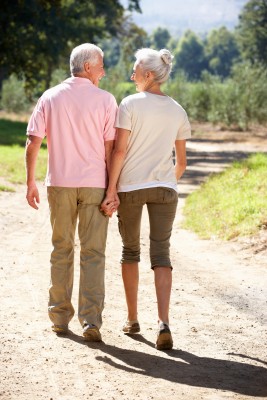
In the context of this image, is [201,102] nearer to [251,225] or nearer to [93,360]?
[251,225]

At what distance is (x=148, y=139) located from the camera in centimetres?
677

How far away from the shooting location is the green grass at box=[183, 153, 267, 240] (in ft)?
41.0

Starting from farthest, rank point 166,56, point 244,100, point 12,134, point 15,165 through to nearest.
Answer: point 244,100 < point 12,134 < point 15,165 < point 166,56

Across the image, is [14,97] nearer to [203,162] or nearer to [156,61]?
[203,162]

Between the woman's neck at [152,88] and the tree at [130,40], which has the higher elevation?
the woman's neck at [152,88]

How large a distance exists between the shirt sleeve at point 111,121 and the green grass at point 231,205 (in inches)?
212

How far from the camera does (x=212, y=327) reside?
24.4ft

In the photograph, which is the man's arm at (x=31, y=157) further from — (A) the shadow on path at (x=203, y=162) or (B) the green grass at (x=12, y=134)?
(B) the green grass at (x=12, y=134)

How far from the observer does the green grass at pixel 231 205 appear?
41.0 ft

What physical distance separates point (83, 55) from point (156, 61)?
0.49 metres

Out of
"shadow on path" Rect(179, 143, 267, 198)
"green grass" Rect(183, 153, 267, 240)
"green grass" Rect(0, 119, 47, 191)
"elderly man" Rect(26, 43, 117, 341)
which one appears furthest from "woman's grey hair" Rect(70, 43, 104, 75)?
"shadow on path" Rect(179, 143, 267, 198)

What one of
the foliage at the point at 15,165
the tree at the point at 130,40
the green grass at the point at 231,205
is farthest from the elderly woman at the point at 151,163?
the tree at the point at 130,40

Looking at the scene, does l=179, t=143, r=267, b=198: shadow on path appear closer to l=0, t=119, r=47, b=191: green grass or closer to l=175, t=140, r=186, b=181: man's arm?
l=0, t=119, r=47, b=191: green grass

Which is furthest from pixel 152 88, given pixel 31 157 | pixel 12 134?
pixel 12 134
